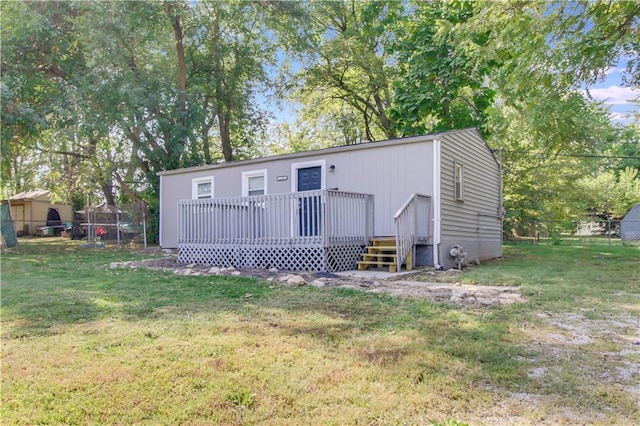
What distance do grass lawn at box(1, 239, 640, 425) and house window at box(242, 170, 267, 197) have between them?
5.86 meters

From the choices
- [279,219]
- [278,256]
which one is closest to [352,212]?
[279,219]

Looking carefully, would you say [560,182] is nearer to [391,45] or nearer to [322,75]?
[391,45]

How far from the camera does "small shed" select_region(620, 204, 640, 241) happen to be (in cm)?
1940

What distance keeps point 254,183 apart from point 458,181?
15.9ft

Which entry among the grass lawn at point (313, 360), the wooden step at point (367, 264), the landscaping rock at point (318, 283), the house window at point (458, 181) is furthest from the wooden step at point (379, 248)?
the grass lawn at point (313, 360)

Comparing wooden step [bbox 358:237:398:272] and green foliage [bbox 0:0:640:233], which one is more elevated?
green foliage [bbox 0:0:640:233]

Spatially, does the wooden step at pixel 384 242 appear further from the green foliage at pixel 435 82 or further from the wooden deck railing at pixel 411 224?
the green foliage at pixel 435 82

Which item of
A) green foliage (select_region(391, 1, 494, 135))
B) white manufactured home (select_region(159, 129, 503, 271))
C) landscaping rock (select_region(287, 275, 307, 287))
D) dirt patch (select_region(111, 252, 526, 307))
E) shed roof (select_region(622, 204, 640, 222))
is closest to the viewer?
dirt patch (select_region(111, 252, 526, 307))

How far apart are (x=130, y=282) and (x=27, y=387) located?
393 centimetres

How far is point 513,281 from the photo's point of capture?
21.0 feet

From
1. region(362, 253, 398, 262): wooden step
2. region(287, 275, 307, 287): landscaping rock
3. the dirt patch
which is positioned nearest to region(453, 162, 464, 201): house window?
the dirt patch

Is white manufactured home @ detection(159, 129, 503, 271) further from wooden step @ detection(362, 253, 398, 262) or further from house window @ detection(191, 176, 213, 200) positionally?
house window @ detection(191, 176, 213, 200)

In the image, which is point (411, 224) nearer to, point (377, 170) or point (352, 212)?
point (352, 212)

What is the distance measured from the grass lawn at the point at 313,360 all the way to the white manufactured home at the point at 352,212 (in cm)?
288
